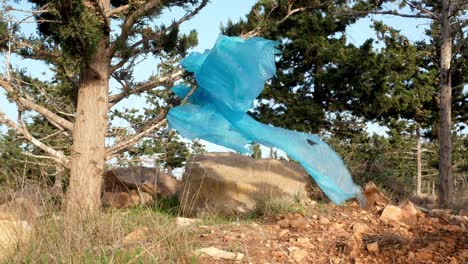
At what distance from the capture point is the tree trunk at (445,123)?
9094mm

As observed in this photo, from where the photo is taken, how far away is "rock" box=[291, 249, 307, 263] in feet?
11.2

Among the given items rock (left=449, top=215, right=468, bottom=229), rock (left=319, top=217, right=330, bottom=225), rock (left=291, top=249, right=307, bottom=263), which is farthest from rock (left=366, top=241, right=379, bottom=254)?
rock (left=449, top=215, right=468, bottom=229)

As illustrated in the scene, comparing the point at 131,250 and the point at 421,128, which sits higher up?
the point at 421,128

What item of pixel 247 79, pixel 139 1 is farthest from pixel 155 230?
pixel 139 1

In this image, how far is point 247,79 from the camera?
5.57 meters

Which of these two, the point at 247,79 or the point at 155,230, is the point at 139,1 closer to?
the point at 247,79

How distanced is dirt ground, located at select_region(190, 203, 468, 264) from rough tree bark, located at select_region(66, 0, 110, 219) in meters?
2.16

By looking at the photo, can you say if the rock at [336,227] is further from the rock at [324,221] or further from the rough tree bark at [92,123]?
the rough tree bark at [92,123]

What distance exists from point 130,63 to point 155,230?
12.9ft

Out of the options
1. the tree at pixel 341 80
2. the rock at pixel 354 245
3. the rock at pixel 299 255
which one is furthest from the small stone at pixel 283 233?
the tree at pixel 341 80

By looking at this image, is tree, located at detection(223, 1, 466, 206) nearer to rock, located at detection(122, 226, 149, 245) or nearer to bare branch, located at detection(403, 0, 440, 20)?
bare branch, located at detection(403, 0, 440, 20)

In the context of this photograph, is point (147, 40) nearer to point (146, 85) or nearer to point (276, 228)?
point (146, 85)

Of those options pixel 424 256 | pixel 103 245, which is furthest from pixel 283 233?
pixel 103 245

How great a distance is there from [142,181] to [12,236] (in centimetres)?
554
